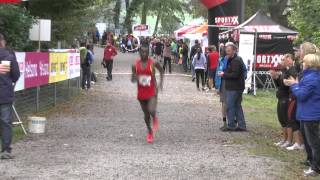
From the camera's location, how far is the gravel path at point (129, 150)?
885 cm

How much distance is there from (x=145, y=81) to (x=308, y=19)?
392 cm

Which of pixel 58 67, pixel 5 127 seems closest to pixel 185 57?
pixel 58 67

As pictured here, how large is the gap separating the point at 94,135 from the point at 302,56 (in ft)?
15.8

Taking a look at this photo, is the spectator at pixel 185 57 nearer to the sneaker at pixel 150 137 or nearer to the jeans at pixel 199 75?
the jeans at pixel 199 75

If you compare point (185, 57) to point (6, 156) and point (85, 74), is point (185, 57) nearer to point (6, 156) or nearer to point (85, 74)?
point (85, 74)

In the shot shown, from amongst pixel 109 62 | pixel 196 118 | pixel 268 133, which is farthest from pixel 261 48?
pixel 268 133

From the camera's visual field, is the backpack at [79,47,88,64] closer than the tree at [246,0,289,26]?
Yes

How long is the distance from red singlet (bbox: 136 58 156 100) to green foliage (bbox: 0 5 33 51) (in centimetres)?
527

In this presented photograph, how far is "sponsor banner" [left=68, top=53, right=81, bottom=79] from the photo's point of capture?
19.4 metres

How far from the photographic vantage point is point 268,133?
13805 mm

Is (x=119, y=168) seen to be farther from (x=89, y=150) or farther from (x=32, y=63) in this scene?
(x=32, y=63)

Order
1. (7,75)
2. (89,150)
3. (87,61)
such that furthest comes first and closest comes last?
(87,61) → (89,150) → (7,75)

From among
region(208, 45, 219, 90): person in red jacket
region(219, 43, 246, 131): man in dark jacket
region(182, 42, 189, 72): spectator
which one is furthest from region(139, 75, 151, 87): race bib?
region(182, 42, 189, 72): spectator

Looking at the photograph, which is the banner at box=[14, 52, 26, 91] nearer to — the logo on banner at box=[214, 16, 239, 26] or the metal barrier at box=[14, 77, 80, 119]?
the metal barrier at box=[14, 77, 80, 119]
